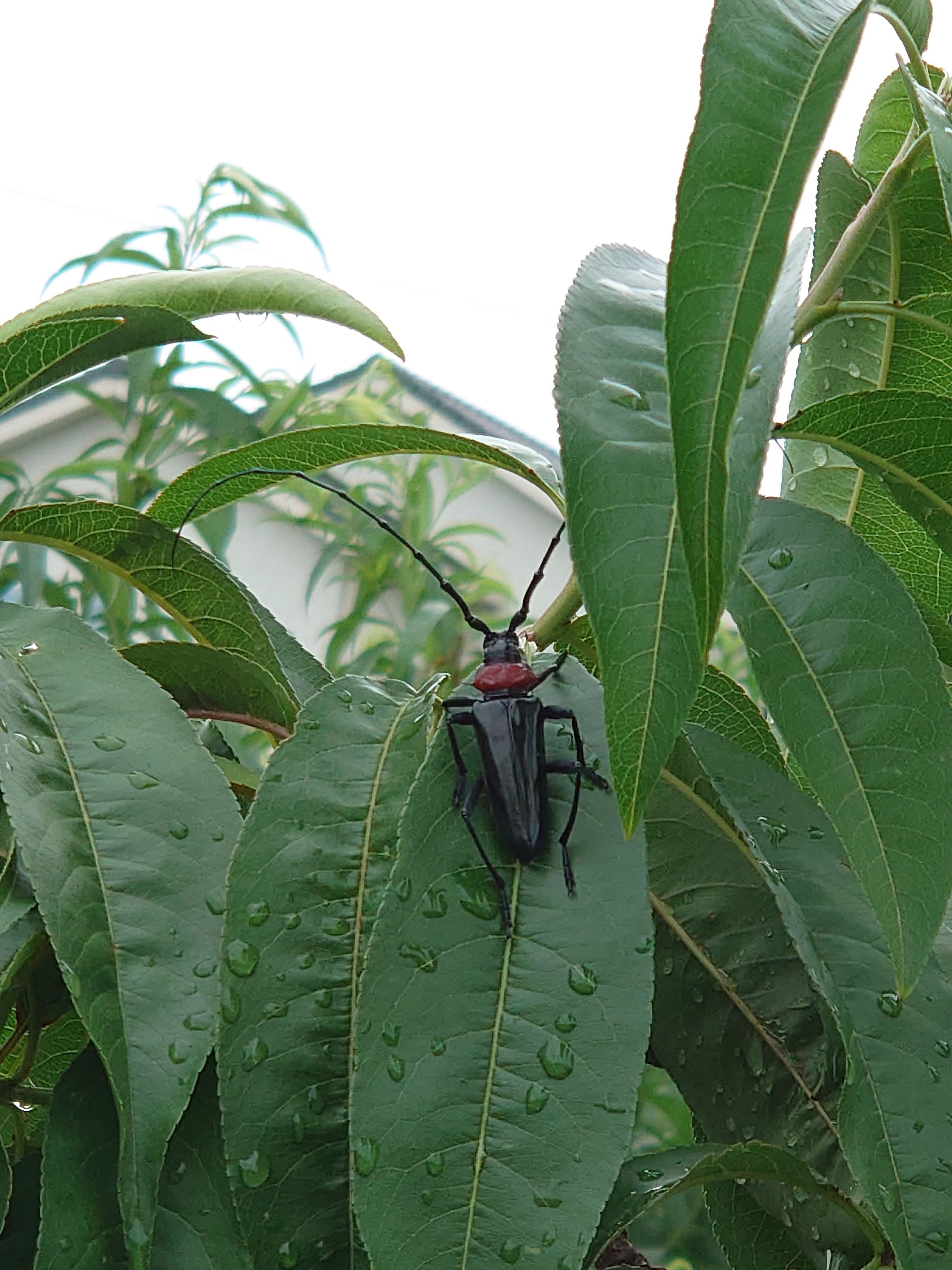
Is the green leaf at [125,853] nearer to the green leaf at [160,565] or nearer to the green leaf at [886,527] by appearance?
the green leaf at [160,565]

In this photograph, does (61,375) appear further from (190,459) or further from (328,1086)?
(190,459)

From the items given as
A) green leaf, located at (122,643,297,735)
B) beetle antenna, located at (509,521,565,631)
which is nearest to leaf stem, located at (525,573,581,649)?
beetle antenna, located at (509,521,565,631)

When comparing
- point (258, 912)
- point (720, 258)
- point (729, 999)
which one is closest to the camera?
point (720, 258)

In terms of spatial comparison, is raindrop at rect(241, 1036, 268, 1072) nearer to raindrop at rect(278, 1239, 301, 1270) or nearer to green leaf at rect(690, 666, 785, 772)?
raindrop at rect(278, 1239, 301, 1270)

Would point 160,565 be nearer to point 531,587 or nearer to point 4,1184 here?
point 531,587

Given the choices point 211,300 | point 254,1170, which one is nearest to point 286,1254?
point 254,1170

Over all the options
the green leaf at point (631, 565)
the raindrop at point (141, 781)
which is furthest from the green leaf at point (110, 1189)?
the green leaf at point (631, 565)

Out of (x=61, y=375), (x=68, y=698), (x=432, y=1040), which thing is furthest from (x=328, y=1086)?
(x=61, y=375)

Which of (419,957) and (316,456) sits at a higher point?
(316,456)
